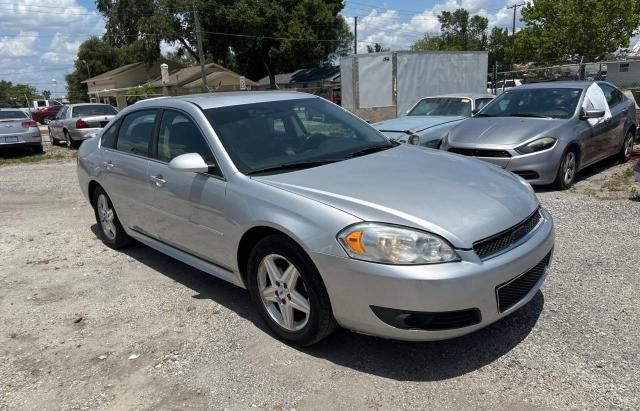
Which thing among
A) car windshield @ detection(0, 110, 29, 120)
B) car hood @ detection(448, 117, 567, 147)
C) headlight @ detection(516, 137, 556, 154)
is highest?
car windshield @ detection(0, 110, 29, 120)

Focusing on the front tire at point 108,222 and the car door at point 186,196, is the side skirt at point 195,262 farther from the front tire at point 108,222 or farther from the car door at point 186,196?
the front tire at point 108,222

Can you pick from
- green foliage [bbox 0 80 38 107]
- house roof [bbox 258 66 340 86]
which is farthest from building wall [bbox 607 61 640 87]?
green foliage [bbox 0 80 38 107]

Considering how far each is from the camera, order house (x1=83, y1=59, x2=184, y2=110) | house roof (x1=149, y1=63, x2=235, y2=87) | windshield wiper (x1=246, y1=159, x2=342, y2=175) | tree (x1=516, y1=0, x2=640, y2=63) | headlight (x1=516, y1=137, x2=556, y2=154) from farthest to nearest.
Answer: house (x1=83, y1=59, x2=184, y2=110) → house roof (x1=149, y1=63, x2=235, y2=87) → tree (x1=516, y1=0, x2=640, y2=63) → headlight (x1=516, y1=137, x2=556, y2=154) → windshield wiper (x1=246, y1=159, x2=342, y2=175)

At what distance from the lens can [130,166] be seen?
15.6 feet

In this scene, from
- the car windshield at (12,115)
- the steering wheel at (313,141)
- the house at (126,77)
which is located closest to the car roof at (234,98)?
the steering wheel at (313,141)

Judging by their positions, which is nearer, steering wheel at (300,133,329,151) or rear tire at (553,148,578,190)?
steering wheel at (300,133,329,151)

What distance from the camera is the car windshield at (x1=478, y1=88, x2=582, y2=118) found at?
773cm

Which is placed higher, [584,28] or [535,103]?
[584,28]

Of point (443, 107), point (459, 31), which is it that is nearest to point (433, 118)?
point (443, 107)

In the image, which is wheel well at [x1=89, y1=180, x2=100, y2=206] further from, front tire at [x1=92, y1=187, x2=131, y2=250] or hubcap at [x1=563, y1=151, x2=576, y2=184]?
hubcap at [x1=563, y1=151, x2=576, y2=184]

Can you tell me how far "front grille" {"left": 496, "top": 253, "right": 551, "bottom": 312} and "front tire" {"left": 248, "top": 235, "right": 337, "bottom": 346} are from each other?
970 millimetres

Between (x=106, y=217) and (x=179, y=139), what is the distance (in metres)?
1.94

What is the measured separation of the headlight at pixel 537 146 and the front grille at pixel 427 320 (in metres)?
4.75

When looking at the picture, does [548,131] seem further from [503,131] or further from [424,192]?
[424,192]
